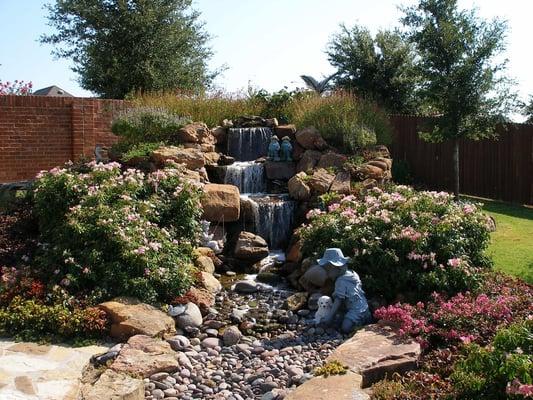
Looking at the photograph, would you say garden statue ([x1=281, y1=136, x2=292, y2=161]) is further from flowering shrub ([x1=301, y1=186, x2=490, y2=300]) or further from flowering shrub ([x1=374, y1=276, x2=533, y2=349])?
flowering shrub ([x1=374, y1=276, x2=533, y2=349])

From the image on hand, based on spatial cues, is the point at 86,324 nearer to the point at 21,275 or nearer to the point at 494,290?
the point at 21,275

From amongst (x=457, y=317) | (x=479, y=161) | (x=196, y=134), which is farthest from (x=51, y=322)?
(x=479, y=161)

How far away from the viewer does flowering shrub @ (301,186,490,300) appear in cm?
673

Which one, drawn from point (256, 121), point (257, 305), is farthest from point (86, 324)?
point (256, 121)

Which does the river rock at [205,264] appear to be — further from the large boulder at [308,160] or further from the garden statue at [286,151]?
the garden statue at [286,151]

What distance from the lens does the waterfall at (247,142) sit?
40.8ft

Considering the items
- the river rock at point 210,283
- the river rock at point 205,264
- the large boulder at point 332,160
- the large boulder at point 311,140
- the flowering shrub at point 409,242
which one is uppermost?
the large boulder at point 311,140

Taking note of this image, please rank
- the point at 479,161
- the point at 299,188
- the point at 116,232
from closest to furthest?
the point at 116,232 < the point at 299,188 < the point at 479,161

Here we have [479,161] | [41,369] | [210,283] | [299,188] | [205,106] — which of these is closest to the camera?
[41,369]

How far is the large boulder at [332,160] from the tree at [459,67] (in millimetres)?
2547

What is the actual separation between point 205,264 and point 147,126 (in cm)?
445

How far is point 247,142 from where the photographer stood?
1247 centimetres

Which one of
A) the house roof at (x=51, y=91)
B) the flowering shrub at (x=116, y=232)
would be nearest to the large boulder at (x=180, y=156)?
the flowering shrub at (x=116, y=232)

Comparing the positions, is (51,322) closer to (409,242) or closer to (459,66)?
(409,242)
